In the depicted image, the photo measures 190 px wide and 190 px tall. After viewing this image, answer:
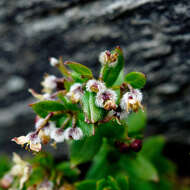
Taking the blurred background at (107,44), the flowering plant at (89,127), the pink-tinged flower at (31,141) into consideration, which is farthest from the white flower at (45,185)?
the blurred background at (107,44)

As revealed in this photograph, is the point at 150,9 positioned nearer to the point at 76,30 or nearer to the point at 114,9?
the point at 114,9

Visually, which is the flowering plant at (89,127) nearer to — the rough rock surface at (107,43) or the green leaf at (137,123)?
the green leaf at (137,123)

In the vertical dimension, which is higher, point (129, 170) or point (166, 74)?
point (166, 74)

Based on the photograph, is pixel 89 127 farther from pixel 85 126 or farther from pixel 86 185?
pixel 86 185

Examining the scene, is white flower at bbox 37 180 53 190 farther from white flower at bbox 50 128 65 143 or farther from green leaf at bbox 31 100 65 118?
green leaf at bbox 31 100 65 118

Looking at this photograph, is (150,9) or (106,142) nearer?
(150,9)

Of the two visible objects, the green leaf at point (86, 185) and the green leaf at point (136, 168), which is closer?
the green leaf at point (86, 185)

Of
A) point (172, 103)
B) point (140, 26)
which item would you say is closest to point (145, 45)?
point (140, 26)

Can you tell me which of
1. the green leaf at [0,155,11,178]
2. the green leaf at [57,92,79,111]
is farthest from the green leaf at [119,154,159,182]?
the green leaf at [0,155,11,178]
